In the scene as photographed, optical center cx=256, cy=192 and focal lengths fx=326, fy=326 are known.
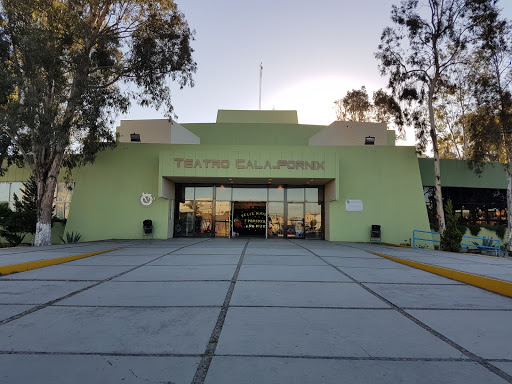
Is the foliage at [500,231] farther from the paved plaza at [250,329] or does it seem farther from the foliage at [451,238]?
the paved plaza at [250,329]

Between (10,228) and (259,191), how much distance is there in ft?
42.0

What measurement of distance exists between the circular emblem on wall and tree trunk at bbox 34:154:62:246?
3.98m

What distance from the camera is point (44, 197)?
559 inches

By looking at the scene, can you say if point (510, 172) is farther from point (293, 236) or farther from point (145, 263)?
point (145, 263)

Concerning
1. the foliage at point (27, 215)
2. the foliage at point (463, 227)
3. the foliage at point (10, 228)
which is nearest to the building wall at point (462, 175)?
the foliage at point (463, 227)

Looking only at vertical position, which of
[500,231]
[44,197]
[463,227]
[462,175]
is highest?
[462,175]

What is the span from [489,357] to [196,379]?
2.64m

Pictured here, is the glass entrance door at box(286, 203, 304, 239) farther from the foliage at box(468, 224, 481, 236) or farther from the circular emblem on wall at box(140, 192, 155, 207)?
the foliage at box(468, 224, 481, 236)

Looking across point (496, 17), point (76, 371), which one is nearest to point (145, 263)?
point (76, 371)

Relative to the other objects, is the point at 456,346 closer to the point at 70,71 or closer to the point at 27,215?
the point at 70,71

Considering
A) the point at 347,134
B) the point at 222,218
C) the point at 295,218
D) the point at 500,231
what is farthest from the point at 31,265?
the point at 500,231

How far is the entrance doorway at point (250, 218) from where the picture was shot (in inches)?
736

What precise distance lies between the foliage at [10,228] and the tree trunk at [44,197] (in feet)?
9.78

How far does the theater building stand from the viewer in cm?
1595
